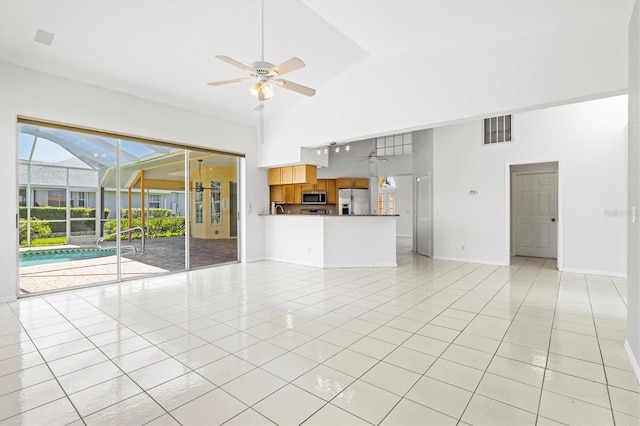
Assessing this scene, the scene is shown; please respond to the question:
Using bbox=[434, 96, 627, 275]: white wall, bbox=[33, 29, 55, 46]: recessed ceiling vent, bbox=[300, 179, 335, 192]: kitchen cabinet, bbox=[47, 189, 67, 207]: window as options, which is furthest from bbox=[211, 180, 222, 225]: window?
bbox=[434, 96, 627, 275]: white wall

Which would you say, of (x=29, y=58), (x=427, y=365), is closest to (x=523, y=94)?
(x=427, y=365)

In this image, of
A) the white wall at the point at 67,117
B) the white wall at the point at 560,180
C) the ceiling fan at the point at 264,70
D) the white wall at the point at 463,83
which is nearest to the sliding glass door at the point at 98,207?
the white wall at the point at 67,117

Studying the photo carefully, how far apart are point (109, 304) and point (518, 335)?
4.69m

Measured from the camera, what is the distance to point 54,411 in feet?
6.08

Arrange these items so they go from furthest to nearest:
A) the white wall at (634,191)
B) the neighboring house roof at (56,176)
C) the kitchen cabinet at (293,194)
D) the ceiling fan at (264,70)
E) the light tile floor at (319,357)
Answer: the kitchen cabinet at (293,194) → the neighboring house roof at (56,176) → the ceiling fan at (264,70) → the white wall at (634,191) → the light tile floor at (319,357)

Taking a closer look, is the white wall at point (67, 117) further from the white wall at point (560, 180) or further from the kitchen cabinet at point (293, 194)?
the white wall at point (560, 180)

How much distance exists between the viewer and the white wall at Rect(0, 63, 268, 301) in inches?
158

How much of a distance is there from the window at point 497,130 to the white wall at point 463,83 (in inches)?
116

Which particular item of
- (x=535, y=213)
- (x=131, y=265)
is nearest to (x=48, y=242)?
(x=131, y=265)

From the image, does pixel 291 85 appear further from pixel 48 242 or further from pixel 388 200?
pixel 388 200

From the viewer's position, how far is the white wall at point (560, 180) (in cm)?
545

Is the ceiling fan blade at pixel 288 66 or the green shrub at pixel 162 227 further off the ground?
the ceiling fan blade at pixel 288 66

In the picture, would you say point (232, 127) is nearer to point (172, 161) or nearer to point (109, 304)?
point (172, 161)

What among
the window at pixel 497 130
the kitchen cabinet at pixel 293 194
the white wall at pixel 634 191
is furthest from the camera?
the kitchen cabinet at pixel 293 194
